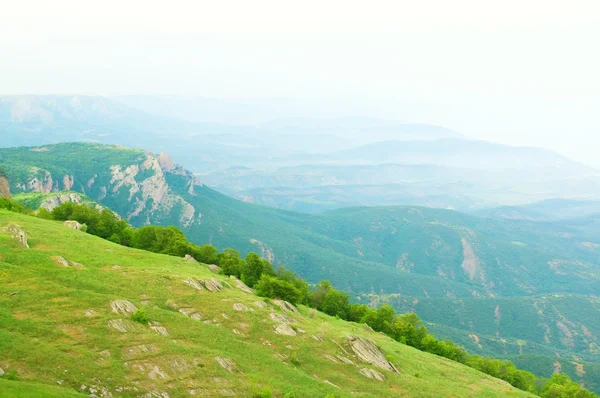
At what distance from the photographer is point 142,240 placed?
351 ft

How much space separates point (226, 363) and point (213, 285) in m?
23.6

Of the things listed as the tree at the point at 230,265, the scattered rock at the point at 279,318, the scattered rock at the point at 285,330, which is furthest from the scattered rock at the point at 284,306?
the tree at the point at 230,265

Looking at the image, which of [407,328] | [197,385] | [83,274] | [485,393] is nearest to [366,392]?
[197,385]

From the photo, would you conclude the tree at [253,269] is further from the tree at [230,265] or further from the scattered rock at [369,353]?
the scattered rock at [369,353]

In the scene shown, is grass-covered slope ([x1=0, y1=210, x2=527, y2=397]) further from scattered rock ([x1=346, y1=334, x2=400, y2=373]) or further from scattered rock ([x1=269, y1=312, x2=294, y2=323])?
scattered rock ([x1=346, y1=334, x2=400, y2=373])

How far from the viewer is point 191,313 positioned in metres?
58.7

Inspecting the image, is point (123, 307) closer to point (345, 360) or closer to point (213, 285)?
point (213, 285)

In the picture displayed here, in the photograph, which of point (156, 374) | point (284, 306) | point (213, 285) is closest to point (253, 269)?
point (284, 306)

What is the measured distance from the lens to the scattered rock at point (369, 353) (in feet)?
209

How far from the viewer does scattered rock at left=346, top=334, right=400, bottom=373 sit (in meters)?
63.7

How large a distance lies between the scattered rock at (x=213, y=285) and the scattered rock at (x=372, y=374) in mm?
27242

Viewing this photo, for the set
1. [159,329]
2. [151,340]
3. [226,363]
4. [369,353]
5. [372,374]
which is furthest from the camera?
[369,353]

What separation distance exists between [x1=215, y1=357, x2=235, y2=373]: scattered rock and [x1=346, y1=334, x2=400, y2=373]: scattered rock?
77.3 feet

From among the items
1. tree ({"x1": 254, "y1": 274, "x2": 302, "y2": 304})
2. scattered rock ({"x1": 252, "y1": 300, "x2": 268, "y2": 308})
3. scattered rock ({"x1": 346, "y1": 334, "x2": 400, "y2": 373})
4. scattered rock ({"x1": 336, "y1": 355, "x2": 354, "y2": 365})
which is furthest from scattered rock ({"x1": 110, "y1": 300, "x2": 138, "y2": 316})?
scattered rock ({"x1": 346, "y1": 334, "x2": 400, "y2": 373})
